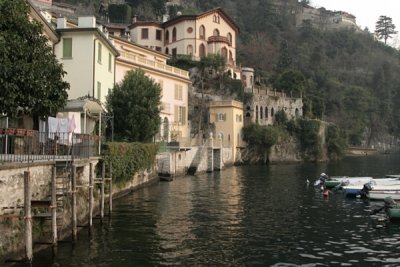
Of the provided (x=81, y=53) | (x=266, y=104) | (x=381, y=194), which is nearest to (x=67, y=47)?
(x=81, y=53)

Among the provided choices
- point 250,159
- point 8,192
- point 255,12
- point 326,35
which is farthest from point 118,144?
point 326,35

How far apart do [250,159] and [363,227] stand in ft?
174

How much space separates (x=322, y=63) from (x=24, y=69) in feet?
428

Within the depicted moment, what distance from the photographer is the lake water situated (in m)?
18.0

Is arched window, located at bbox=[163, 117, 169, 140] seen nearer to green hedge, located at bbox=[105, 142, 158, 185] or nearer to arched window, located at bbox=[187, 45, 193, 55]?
green hedge, located at bbox=[105, 142, 158, 185]

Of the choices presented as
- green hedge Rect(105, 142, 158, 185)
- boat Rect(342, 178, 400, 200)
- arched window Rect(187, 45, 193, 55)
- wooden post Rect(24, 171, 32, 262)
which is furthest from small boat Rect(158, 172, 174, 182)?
arched window Rect(187, 45, 193, 55)

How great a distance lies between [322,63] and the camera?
140m

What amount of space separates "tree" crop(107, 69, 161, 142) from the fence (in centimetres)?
1356

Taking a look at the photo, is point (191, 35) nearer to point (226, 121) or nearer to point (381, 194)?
point (226, 121)

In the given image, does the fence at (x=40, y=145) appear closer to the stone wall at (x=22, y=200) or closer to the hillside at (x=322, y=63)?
the stone wall at (x=22, y=200)

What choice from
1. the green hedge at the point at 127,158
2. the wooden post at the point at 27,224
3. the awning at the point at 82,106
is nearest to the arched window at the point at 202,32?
the green hedge at the point at 127,158

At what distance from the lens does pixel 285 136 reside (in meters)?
84.6

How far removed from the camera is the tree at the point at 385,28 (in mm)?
184250

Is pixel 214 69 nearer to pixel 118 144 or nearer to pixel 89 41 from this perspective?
pixel 89 41
